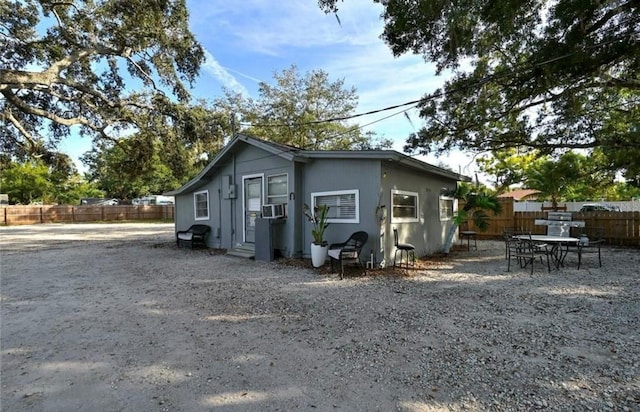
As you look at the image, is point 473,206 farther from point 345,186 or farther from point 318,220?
point 318,220

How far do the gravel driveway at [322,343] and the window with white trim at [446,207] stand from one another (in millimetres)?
4194

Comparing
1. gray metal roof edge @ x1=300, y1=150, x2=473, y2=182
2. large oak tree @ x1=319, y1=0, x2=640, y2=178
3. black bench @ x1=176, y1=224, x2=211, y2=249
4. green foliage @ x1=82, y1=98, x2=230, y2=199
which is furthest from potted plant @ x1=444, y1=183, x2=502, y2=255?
green foliage @ x1=82, y1=98, x2=230, y2=199

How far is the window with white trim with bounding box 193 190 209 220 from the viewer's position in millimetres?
11570

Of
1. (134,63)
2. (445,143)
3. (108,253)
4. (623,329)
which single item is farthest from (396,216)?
(134,63)

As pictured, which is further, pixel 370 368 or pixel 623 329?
pixel 623 329

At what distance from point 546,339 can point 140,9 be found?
506 inches

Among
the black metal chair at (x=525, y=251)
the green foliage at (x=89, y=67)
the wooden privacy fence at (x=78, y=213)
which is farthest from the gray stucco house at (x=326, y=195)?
the wooden privacy fence at (x=78, y=213)

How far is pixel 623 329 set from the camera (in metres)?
3.79

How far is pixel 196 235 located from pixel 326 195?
5.32 m

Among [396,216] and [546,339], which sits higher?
[396,216]

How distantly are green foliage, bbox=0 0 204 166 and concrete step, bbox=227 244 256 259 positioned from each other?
7005 millimetres

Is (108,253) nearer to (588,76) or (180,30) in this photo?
(180,30)

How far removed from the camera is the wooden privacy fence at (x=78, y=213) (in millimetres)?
25203

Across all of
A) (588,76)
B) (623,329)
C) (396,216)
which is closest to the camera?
(623,329)
